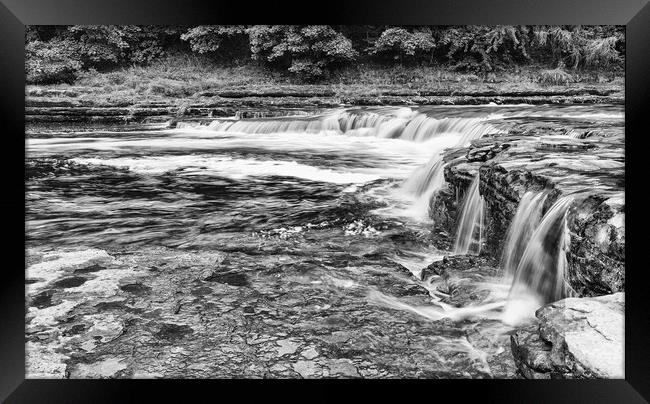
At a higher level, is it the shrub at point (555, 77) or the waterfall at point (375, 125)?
→ the shrub at point (555, 77)

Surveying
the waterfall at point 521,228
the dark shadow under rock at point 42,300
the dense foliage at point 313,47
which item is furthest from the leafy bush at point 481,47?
the dark shadow under rock at point 42,300

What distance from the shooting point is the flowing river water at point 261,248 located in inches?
119

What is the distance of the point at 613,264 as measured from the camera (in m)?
2.63

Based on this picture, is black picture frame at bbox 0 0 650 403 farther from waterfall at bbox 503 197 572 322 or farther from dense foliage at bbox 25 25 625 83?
dense foliage at bbox 25 25 625 83

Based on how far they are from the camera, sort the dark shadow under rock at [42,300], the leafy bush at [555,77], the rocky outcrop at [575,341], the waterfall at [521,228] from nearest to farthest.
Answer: the rocky outcrop at [575,341]
the waterfall at [521,228]
the dark shadow under rock at [42,300]
the leafy bush at [555,77]

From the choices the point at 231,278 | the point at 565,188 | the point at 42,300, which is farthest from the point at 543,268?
the point at 42,300

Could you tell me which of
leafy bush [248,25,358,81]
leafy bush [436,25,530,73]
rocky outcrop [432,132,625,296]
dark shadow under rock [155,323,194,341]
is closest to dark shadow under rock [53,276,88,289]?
dark shadow under rock [155,323,194,341]

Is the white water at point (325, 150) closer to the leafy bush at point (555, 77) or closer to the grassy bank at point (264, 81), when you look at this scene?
the grassy bank at point (264, 81)

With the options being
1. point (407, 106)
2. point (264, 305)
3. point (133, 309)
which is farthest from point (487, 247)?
point (133, 309)

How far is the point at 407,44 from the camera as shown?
3.38 meters
